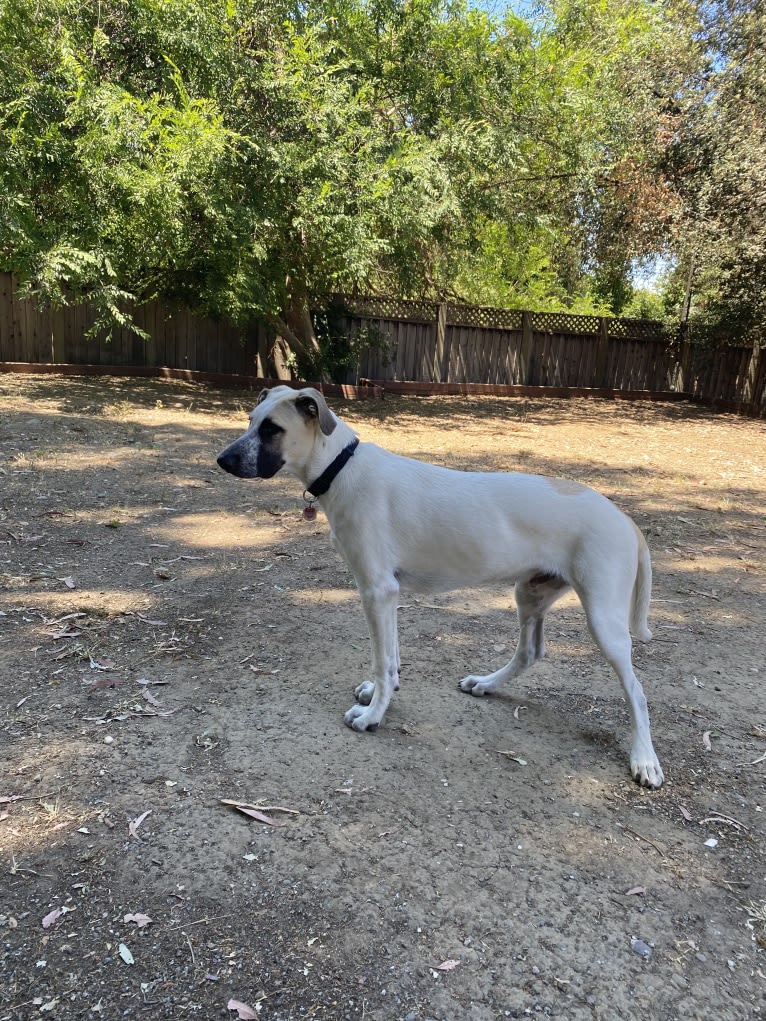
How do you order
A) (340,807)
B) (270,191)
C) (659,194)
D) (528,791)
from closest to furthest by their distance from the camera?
(340,807)
(528,791)
(270,191)
(659,194)

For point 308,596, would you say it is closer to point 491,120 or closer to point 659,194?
point 491,120

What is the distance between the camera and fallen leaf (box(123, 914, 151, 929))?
6.75 ft

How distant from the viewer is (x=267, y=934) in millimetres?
2057

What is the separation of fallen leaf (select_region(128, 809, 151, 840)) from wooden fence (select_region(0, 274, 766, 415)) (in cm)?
1112

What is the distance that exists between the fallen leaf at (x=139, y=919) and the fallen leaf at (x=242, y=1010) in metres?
0.38

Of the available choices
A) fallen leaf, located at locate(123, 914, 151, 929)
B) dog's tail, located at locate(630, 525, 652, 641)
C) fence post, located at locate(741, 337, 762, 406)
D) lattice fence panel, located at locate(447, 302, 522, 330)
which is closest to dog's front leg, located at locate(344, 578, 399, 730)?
dog's tail, located at locate(630, 525, 652, 641)

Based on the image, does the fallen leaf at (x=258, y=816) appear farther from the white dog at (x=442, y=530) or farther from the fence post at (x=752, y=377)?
the fence post at (x=752, y=377)

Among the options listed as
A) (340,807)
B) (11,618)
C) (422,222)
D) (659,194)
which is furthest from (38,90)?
(659,194)

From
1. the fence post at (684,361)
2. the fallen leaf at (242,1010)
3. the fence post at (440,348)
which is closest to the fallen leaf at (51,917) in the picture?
the fallen leaf at (242,1010)

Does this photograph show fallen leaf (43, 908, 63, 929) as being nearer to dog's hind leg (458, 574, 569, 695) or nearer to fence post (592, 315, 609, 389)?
dog's hind leg (458, 574, 569, 695)

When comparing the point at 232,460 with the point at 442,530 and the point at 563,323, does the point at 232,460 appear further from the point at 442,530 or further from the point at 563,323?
the point at 563,323

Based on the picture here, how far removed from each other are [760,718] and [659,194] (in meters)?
13.6

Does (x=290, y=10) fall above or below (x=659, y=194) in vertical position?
above

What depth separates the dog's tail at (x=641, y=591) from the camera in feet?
10.0
